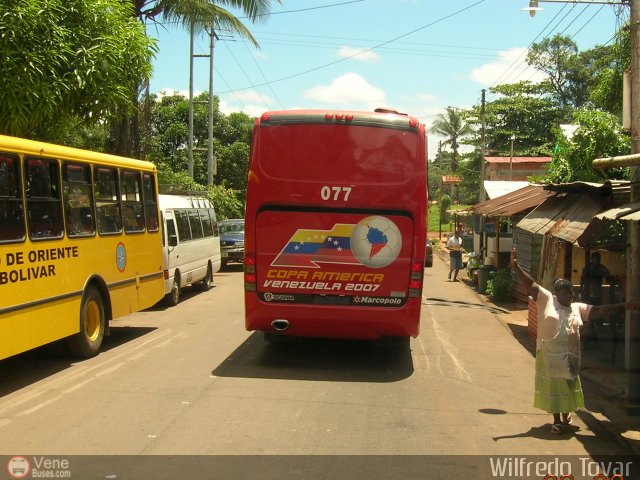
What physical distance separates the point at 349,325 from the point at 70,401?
140 inches

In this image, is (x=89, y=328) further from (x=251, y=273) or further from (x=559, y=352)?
(x=559, y=352)

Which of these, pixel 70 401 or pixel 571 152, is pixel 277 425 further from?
pixel 571 152

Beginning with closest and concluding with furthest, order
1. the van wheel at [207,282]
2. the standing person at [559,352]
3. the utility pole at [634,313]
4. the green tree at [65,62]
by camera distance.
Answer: the standing person at [559,352] < the utility pole at [634,313] < the green tree at [65,62] < the van wheel at [207,282]

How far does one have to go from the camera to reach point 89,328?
9609 mm

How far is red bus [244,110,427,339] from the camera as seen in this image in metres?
8.66

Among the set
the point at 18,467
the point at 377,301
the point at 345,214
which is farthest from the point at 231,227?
the point at 18,467

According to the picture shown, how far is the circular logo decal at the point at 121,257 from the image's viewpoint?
10.5 metres

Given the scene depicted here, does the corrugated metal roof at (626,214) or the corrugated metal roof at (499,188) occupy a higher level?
the corrugated metal roof at (499,188)

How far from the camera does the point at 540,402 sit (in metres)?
6.41

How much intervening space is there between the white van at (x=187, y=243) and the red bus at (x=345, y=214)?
624cm

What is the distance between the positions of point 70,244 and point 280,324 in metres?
3.00

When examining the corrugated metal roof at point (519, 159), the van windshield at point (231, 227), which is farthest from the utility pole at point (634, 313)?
the corrugated metal roof at point (519, 159)

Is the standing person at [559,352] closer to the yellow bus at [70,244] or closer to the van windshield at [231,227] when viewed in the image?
the yellow bus at [70,244]

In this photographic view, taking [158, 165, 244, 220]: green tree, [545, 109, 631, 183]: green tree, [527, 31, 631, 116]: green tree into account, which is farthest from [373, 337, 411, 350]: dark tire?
[527, 31, 631, 116]: green tree
